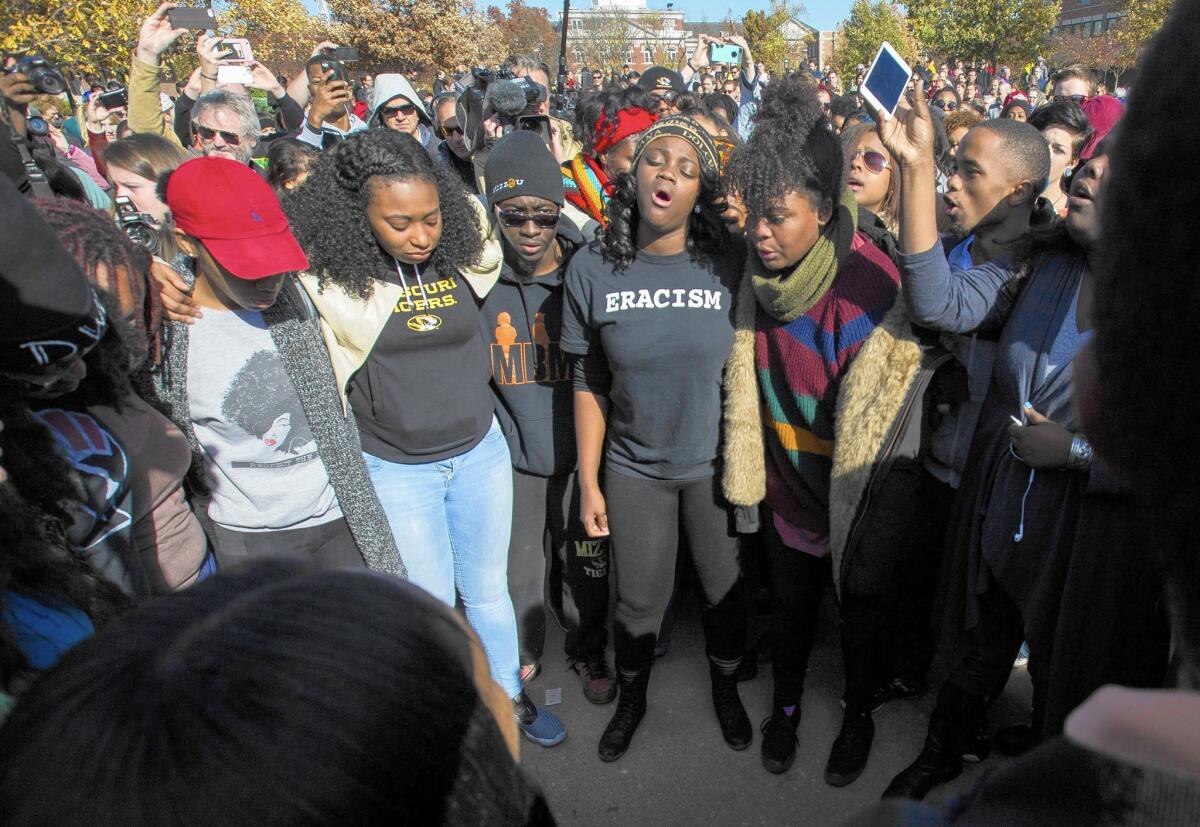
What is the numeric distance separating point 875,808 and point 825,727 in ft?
7.78

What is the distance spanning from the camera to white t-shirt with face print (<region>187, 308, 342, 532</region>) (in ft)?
6.67

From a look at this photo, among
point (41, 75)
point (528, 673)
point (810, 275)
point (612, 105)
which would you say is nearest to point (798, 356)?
point (810, 275)

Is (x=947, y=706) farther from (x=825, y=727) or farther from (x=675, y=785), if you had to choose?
(x=675, y=785)

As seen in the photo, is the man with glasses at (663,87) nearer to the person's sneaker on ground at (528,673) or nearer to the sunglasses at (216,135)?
the sunglasses at (216,135)

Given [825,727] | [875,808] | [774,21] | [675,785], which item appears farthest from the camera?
[774,21]

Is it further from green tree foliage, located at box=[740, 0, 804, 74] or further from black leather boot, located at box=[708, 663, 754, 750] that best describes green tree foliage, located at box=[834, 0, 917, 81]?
black leather boot, located at box=[708, 663, 754, 750]

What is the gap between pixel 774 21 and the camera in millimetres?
36969

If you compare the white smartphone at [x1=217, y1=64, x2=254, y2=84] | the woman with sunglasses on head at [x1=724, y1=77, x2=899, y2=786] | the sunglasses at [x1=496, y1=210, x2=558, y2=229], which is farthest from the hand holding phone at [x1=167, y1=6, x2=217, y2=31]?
the woman with sunglasses on head at [x1=724, y1=77, x2=899, y2=786]

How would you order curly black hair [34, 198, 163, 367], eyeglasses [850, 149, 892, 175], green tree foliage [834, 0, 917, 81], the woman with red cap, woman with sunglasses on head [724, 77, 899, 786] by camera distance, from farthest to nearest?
green tree foliage [834, 0, 917, 81] → the woman with red cap → eyeglasses [850, 149, 892, 175] → woman with sunglasses on head [724, 77, 899, 786] → curly black hair [34, 198, 163, 367]

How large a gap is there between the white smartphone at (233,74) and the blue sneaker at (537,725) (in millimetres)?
4361

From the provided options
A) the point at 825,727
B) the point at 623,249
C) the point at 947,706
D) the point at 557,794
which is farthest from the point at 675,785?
the point at 623,249

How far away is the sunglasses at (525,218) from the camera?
257cm

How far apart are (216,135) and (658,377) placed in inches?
120

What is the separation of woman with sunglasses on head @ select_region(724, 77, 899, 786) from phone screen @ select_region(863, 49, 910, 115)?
0.76 feet
